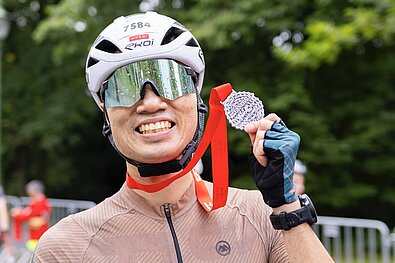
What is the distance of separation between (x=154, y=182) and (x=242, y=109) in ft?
1.30

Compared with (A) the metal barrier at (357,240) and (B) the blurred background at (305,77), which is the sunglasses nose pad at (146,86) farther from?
(B) the blurred background at (305,77)

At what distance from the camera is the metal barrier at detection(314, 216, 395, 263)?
775cm

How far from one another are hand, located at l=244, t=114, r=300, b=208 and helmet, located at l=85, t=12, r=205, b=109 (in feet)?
1.31

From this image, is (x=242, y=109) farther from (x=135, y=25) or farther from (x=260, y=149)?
(x=135, y=25)

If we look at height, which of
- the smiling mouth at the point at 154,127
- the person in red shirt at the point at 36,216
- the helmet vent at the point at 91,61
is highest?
the helmet vent at the point at 91,61

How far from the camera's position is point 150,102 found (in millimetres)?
1952

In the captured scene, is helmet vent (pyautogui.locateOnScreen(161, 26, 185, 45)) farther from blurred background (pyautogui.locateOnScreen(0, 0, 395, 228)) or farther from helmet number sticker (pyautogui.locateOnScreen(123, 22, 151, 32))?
blurred background (pyautogui.locateOnScreen(0, 0, 395, 228))

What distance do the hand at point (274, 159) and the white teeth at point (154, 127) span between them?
11.0 inches

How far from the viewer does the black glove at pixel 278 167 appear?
172 centimetres

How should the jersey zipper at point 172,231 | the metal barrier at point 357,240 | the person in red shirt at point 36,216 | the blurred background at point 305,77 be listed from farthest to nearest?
the blurred background at point 305,77, the person in red shirt at point 36,216, the metal barrier at point 357,240, the jersey zipper at point 172,231

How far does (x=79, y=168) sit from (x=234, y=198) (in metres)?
19.0

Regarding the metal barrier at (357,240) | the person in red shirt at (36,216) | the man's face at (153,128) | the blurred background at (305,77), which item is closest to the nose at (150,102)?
the man's face at (153,128)

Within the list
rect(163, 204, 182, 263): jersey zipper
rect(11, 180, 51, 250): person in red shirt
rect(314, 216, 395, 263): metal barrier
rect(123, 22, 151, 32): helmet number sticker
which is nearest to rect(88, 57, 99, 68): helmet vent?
rect(123, 22, 151, 32): helmet number sticker

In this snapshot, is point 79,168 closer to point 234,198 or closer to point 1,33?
point 1,33
